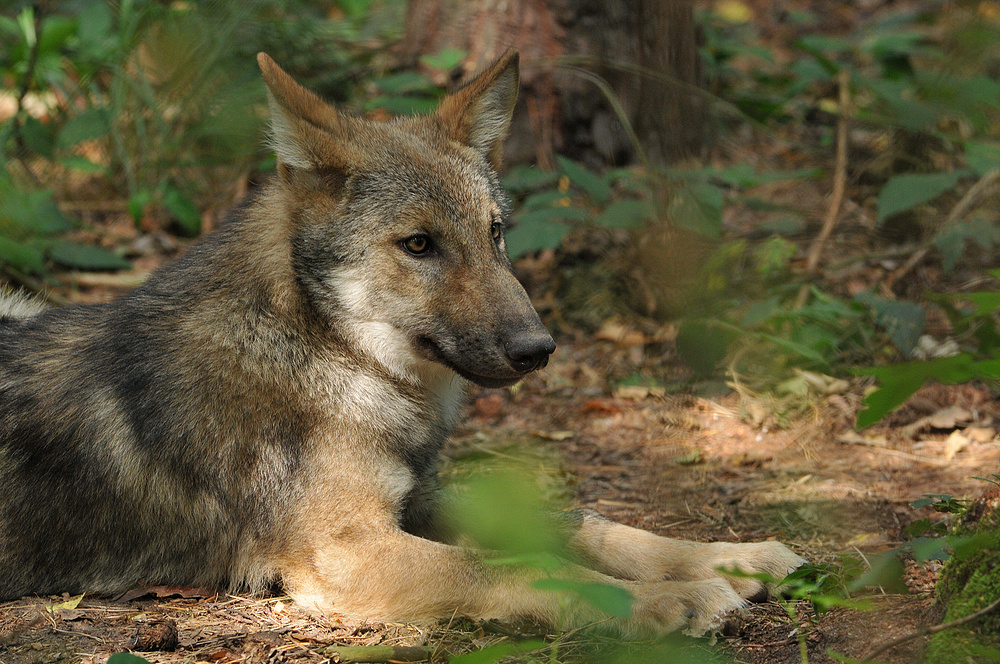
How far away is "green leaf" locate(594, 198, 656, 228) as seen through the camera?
20.2ft

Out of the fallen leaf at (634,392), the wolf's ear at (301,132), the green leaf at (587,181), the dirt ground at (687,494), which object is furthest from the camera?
the green leaf at (587,181)

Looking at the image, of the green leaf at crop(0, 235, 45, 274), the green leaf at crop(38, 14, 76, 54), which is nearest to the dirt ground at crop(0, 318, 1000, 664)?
the green leaf at crop(0, 235, 45, 274)

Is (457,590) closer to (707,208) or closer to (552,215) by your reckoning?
(552,215)

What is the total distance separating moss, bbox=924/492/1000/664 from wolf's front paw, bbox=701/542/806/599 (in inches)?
31.8

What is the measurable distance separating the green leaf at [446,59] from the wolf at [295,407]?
3.78 m

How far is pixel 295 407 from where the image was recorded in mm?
3764

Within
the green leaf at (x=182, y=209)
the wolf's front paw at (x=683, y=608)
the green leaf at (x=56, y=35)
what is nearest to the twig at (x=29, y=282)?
the green leaf at (x=182, y=209)

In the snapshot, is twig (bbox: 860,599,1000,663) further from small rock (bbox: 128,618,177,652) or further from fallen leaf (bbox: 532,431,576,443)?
fallen leaf (bbox: 532,431,576,443)

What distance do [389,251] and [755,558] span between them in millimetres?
2203

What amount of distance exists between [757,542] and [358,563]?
1.83 m

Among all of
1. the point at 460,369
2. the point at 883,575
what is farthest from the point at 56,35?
the point at 883,575

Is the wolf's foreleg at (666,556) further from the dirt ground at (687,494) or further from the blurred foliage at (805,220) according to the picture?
the blurred foliage at (805,220)

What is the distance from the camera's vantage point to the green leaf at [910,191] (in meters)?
5.81

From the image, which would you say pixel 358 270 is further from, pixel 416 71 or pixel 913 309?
pixel 416 71
